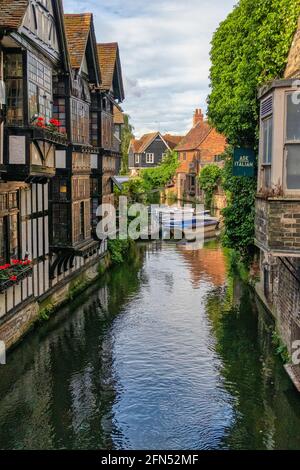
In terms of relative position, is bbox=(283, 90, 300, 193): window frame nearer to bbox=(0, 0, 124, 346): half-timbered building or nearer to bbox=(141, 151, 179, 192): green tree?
bbox=(0, 0, 124, 346): half-timbered building

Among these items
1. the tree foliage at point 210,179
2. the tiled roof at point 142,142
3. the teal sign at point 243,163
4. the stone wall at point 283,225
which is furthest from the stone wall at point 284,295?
the tiled roof at point 142,142

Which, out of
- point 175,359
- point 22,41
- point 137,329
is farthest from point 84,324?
point 22,41

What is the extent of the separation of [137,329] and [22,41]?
10.8 meters

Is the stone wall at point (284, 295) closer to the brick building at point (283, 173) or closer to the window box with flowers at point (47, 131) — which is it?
the brick building at point (283, 173)

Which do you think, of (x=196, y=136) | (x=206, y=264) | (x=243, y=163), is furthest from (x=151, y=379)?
(x=196, y=136)

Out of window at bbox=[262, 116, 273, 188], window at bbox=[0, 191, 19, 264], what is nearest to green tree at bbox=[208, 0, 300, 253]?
window at bbox=[262, 116, 273, 188]

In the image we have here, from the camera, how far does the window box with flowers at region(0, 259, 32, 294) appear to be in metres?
15.4

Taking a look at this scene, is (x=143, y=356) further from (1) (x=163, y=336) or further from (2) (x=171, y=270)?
(2) (x=171, y=270)

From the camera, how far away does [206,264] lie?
1383 inches

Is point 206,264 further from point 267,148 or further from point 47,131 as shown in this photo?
point 267,148

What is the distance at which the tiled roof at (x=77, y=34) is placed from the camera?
23469 mm

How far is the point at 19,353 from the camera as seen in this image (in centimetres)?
1761

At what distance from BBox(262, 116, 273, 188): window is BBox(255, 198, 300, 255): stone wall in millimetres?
955

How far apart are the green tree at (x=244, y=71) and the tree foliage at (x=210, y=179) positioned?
38.3 m
